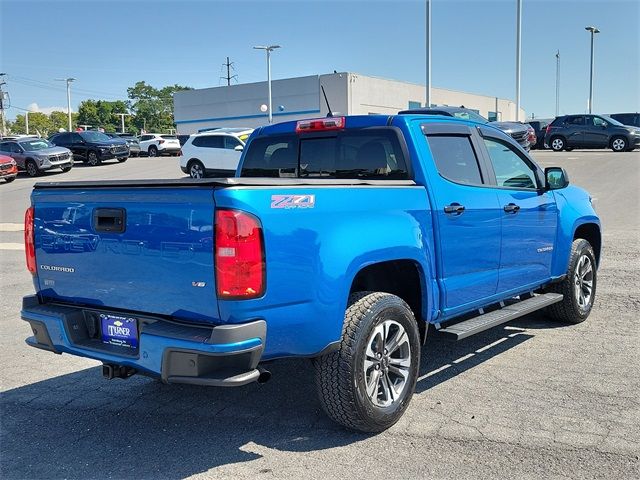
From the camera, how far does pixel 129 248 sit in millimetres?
3592

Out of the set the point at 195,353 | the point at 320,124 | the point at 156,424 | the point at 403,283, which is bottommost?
the point at 156,424

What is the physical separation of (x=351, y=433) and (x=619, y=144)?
2765cm

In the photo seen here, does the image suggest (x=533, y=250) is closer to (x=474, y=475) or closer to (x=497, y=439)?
(x=497, y=439)

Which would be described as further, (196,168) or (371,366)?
(196,168)

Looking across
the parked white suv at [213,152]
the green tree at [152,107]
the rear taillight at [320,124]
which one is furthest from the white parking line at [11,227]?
the green tree at [152,107]

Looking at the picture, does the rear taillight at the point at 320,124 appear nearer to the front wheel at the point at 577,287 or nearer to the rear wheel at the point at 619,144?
the front wheel at the point at 577,287

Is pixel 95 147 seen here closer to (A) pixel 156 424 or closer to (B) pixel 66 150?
(B) pixel 66 150

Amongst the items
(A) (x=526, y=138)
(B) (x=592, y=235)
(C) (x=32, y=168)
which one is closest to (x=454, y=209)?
(B) (x=592, y=235)

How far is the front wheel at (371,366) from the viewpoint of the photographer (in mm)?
3744

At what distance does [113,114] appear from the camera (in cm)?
14212

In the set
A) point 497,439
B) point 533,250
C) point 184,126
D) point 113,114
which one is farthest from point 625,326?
point 113,114

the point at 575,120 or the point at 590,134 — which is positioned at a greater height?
the point at 575,120

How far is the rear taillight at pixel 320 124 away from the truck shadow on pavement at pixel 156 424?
6.39 feet

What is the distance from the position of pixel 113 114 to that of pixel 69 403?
147m
